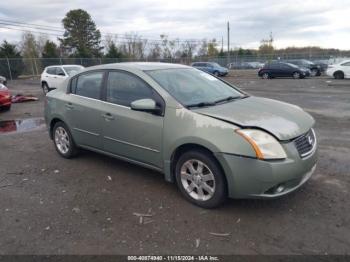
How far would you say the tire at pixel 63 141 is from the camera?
546 centimetres

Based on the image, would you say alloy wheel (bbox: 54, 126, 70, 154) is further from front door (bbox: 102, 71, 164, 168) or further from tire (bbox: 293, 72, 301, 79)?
tire (bbox: 293, 72, 301, 79)

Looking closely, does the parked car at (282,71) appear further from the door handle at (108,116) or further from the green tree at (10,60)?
the green tree at (10,60)

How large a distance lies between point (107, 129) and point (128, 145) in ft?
1.49

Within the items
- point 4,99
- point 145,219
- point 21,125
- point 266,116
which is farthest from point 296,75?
point 145,219

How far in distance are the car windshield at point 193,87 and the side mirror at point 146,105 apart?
28cm

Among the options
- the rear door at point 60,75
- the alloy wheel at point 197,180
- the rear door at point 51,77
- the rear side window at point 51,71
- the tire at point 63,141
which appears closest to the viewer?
the alloy wheel at point 197,180

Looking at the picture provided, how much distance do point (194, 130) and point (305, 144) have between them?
49.7 inches

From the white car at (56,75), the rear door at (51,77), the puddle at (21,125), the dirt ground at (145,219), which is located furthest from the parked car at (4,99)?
the dirt ground at (145,219)

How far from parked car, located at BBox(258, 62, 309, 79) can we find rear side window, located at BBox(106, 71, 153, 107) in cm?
2435

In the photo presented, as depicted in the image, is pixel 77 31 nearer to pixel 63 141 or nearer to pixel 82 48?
pixel 82 48

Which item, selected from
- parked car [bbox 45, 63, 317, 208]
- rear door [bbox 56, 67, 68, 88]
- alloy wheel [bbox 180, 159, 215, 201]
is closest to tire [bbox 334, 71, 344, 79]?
rear door [bbox 56, 67, 68, 88]

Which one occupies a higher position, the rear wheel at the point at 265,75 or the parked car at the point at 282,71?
the parked car at the point at 282,71

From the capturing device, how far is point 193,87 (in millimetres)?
4426

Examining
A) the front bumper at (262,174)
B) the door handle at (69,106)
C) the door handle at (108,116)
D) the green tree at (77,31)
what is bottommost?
the front bumper at (262,174)
